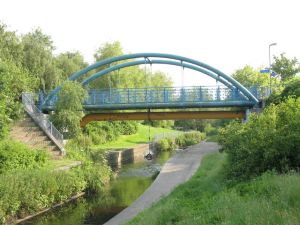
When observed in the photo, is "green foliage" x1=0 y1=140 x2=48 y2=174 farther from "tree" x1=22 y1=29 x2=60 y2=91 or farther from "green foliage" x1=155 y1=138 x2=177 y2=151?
"green foliage" x1=155 y1=138 x2=177 y2=151

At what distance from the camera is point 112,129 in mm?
49719

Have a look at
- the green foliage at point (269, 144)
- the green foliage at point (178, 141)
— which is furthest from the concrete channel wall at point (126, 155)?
the green foliage at point (269, 144)

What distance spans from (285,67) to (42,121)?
32161 mm

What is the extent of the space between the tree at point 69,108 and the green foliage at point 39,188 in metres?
7.22

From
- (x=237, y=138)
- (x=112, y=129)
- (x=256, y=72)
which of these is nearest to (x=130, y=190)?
(x=237, y=138)

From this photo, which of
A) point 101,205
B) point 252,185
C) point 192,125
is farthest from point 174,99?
point 192,125

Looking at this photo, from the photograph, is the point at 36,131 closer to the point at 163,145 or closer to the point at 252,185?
the point at 252,185

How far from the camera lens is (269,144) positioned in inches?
578

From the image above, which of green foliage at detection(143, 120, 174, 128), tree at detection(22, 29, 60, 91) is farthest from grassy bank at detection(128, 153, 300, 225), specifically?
green foliage at detection(143, 120, 174, 128)

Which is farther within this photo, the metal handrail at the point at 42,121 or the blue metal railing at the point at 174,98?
the blue metal railing at the point at 174,98

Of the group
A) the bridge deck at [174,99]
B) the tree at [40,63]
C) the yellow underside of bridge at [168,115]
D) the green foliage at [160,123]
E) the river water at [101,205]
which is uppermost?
the tree at [40,63]

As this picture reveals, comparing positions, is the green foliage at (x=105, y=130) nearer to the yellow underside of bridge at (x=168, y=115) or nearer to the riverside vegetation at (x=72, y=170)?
the riverside vegetation at (x=72, y=170)

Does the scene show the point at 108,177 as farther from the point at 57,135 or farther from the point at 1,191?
the point at 1,191

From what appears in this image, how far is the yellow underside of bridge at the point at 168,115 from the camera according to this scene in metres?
34.0
